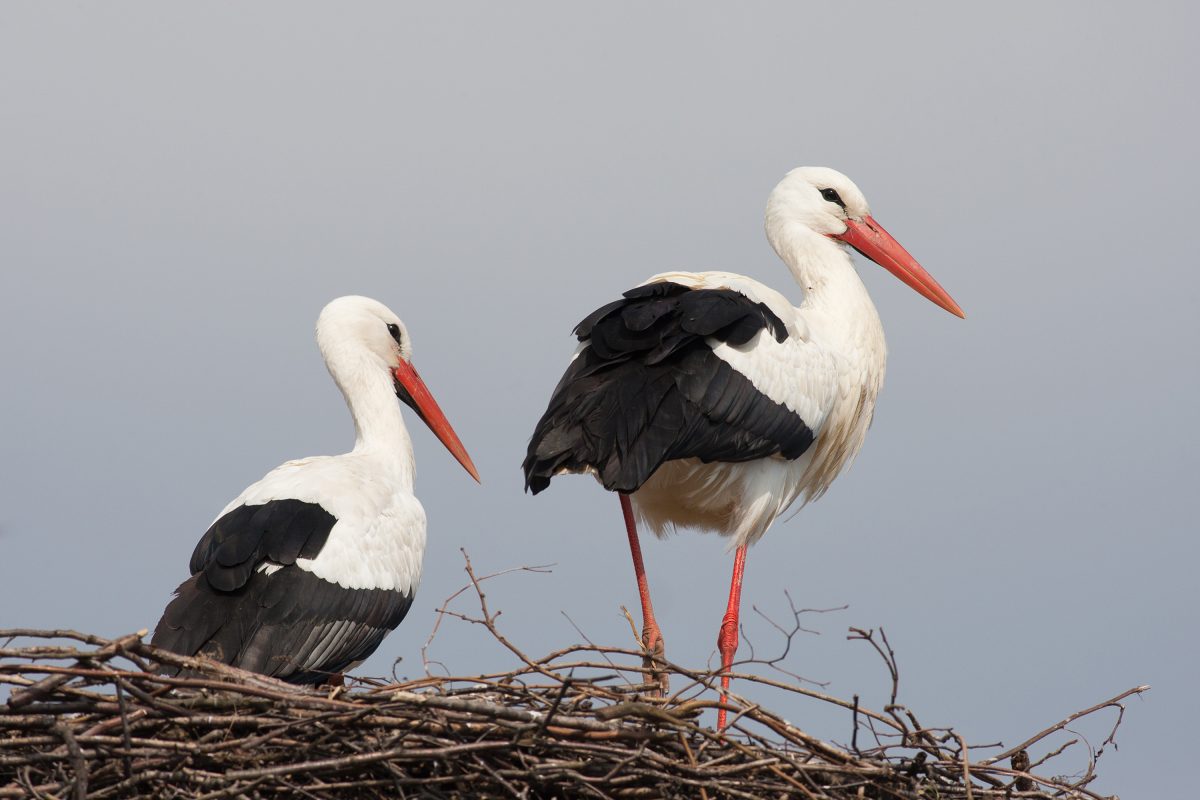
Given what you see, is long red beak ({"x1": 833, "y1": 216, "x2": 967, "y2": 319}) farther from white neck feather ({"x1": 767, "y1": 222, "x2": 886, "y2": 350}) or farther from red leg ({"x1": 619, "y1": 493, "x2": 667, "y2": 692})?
red leg ({"x1": 619, "y1": 493, "x2": 667, "y2": 692})

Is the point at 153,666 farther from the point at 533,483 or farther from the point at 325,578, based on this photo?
the point at 533,483

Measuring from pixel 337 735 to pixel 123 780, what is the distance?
520 millimetres

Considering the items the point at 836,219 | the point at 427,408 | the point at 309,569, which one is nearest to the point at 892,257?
the point at 836,219

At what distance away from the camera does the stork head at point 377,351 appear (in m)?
6.96

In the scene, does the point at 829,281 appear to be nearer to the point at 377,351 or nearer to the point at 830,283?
the point at 830,283

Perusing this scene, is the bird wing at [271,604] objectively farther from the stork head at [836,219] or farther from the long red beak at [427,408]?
the stork head at [836,219]

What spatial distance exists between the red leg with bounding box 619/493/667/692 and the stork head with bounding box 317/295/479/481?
1256 millimetres

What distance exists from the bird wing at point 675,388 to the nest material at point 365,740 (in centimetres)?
129

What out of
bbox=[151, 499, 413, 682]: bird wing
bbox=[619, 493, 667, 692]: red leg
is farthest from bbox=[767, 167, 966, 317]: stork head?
bbox=[151, 499, 413, 682]: bird wing

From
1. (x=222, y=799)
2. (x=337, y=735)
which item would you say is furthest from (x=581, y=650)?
(x=222, y=799)

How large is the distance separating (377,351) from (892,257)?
2152 millimetres

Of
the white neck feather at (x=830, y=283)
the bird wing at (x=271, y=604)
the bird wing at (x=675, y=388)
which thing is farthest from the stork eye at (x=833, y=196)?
the bird wing at (x=271, y=604)

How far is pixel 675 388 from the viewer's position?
5926 mm

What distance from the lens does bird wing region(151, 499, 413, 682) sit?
5.23 meters
